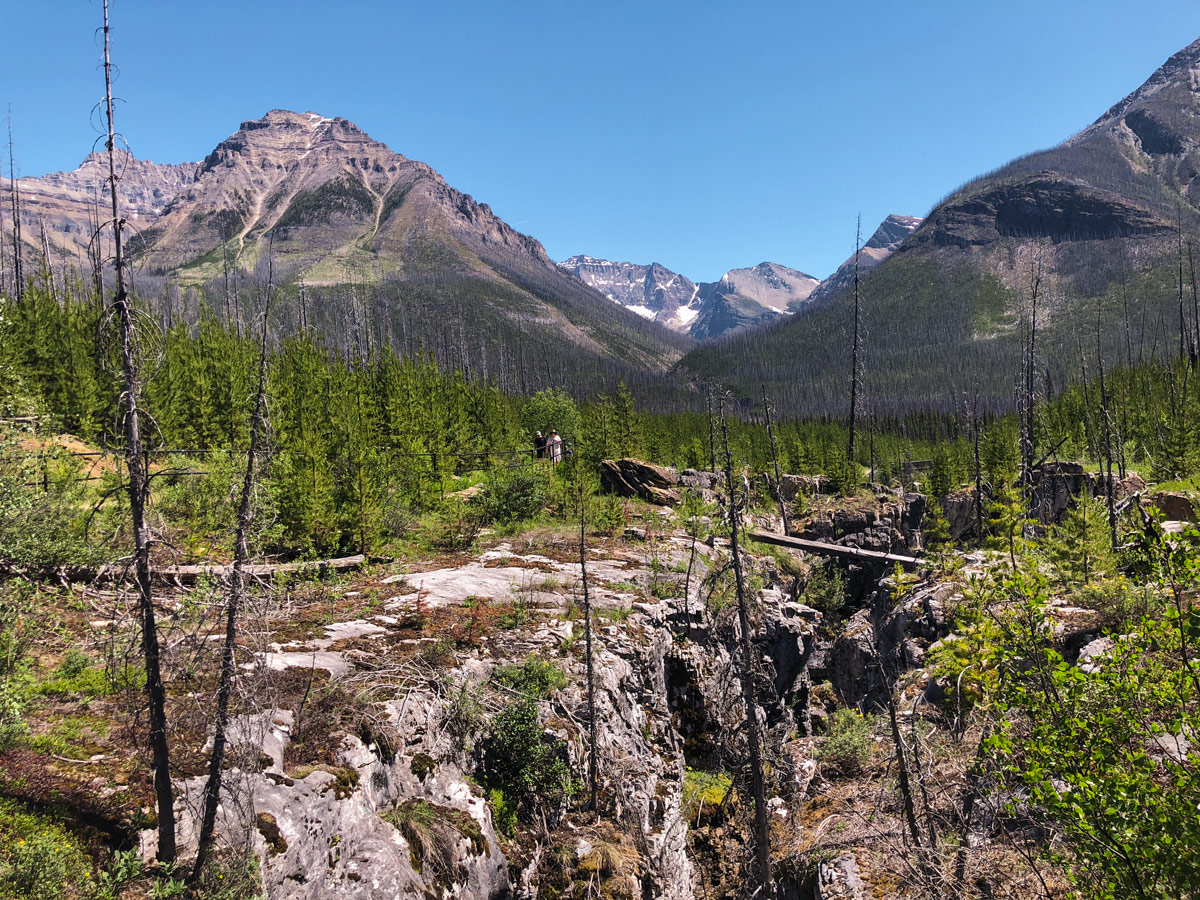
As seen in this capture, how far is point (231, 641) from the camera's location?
556 cm

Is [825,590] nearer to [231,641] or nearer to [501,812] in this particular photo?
[501,812]

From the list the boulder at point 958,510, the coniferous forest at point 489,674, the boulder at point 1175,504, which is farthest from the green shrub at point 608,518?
the boulder at point 958,510

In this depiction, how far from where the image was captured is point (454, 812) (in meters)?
8.54

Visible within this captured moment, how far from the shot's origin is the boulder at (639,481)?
29945 mm

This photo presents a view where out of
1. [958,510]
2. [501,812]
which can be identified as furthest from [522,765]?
[958,510]

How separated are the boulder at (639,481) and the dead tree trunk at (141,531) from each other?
24.9m

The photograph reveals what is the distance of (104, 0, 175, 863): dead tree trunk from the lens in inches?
209

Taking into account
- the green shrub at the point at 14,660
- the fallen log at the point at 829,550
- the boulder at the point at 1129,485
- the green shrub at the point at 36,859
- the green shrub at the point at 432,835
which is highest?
the green shrub at the point at 14,660

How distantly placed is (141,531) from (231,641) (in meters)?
1.32

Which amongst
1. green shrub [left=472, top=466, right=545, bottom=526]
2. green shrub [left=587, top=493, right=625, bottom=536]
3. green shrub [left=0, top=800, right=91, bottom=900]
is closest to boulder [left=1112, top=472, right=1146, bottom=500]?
green shrub [left=587, top=493, right=625, bottom=536]

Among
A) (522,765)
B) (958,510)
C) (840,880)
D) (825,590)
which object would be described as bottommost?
(825,590)

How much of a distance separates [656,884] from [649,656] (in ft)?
15.6

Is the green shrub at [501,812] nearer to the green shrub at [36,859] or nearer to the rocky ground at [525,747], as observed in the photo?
the rocky ground at [525,747]

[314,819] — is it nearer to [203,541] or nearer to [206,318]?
[203,541]
